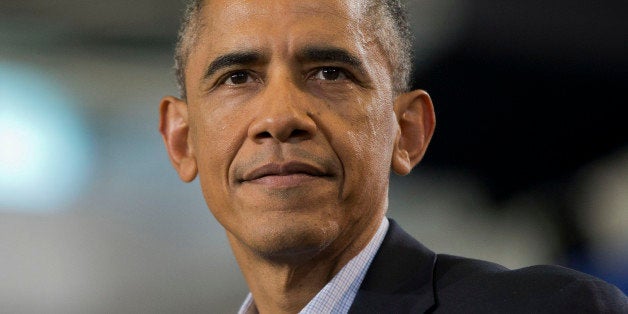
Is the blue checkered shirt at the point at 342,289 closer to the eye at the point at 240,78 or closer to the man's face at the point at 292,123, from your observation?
the man's face at the point at 292,123

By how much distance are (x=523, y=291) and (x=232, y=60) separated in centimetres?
86

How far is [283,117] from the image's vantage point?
200cm

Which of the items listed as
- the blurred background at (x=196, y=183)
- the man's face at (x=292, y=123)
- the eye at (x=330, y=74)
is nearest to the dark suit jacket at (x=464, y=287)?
the man's face at (x=292, y=123)

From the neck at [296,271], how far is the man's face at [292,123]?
31 mm

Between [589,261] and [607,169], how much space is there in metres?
0.42

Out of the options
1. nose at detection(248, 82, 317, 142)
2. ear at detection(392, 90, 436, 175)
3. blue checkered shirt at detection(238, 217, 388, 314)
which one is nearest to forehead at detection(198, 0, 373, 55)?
nose at detection(248, 82, 317, 142)

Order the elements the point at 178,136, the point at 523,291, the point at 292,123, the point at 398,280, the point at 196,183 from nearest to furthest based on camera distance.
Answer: the point at 523,291 → the point at 292,123 → the point at 398,280 → the point at 178,136 → the point at 196,183

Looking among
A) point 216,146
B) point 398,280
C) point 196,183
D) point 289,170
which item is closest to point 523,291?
point 398,280

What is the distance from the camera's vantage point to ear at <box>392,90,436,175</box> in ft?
7.72

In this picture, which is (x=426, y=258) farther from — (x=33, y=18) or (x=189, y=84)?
(x=33, y=18)

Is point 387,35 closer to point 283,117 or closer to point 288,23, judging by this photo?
point 288,23

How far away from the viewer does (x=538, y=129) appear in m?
4.12

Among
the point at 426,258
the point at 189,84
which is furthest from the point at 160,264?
the point at 426,258

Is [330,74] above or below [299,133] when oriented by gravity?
above
